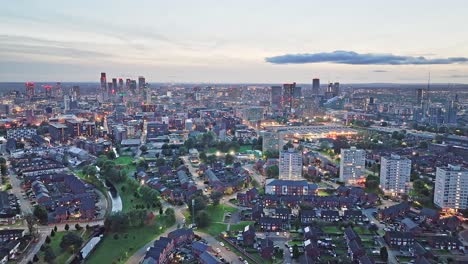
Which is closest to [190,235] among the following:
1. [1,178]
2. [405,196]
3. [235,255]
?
[235,255]

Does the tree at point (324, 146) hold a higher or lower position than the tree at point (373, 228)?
higher

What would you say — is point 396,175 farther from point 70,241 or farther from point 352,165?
point 70,241

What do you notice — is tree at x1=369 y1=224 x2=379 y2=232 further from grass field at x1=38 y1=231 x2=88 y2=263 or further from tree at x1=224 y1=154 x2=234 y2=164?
tree at x1=224 y1=154 x2=234 y2=164

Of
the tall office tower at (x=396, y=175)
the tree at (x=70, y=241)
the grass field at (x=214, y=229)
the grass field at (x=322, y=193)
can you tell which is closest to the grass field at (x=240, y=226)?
the grass field at (x=214, y=229)

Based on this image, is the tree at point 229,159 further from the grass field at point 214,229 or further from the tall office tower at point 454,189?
the tall office tower at point 454,189

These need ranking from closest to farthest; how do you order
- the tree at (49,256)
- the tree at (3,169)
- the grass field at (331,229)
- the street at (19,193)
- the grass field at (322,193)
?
1. the tree at (49,256)
2. the grass field at (331,229)
3. the street at (19,193)
4. the grass field at (322,193)
5. the tree at (3,169)

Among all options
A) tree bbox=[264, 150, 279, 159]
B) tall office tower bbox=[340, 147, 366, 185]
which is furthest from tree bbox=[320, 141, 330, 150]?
tall office tower bbox=[340, 147, 366, 185]

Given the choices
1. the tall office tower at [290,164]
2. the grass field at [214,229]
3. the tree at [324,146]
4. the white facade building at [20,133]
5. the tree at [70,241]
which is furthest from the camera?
the white facade building at [20,133]
